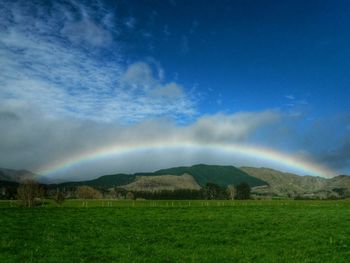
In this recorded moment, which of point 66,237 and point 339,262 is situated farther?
point 66,237

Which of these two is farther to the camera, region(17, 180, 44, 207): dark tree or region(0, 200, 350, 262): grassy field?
region(17, 180, 44, 207): dark tree

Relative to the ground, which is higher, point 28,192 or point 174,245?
point 28,192

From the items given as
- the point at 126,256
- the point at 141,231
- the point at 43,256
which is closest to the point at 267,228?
the point at 141,231

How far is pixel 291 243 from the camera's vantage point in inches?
1008

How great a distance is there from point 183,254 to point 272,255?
4.94 metres

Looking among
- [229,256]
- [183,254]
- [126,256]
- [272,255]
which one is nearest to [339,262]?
[272,255]

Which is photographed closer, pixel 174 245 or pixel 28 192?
pixel 174 245

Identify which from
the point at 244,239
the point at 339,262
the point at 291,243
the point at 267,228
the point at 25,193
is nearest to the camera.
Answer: the point at 339,262

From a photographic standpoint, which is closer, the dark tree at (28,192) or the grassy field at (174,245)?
the grassy field at (174,245)

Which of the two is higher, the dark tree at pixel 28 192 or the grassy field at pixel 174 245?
the dark tree at pixel 28 192

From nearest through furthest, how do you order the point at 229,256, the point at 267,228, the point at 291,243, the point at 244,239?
the point at 229,256, the point at 291,243, the point at 244,239, the point at 267,228

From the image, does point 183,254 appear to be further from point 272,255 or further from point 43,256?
point 43,256

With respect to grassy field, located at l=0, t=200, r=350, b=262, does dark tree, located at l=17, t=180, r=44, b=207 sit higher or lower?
higher

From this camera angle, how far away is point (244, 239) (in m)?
27.3
